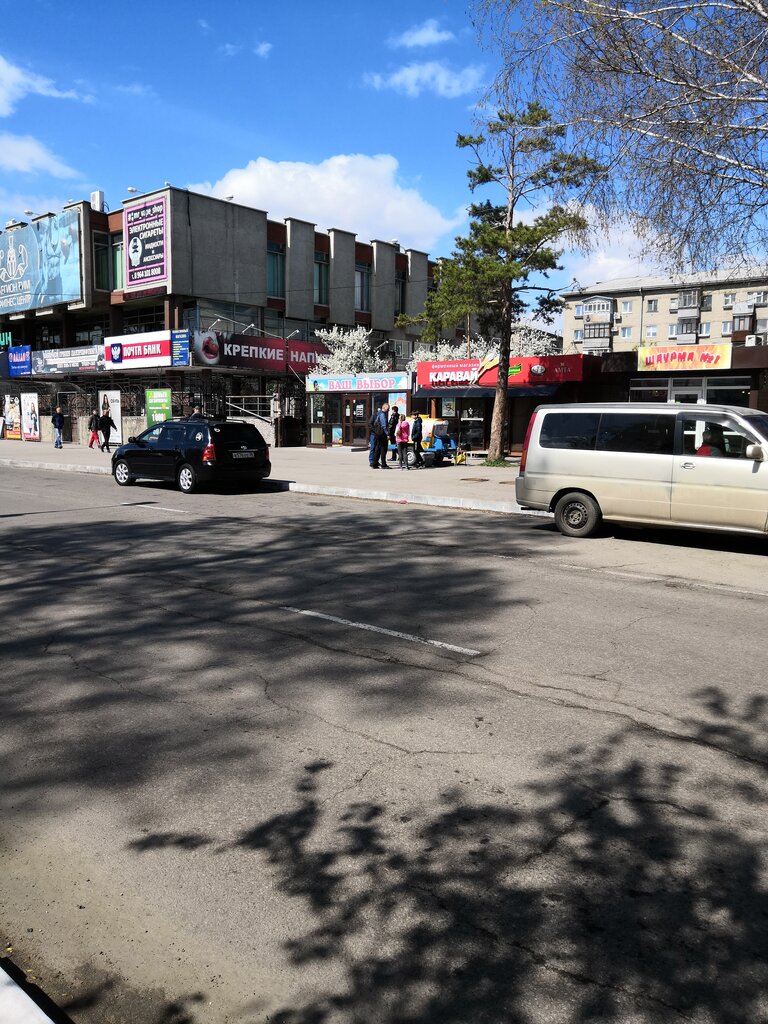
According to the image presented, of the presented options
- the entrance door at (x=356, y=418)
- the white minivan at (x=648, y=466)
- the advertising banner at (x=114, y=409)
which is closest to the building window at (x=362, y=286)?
the advertising banner at (x=114, y=409)

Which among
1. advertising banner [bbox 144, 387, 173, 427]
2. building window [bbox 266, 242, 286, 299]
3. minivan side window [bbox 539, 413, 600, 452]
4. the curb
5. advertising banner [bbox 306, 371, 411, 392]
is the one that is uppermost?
building window [bbox 266, 242, 286, 299]

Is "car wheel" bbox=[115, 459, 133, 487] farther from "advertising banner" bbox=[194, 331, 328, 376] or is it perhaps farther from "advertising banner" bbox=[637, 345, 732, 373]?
"advertising banner" bbox=[194, 331, 328, 376]

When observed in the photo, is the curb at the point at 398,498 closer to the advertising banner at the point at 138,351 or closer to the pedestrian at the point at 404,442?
the pedestrian at the point at 404,442

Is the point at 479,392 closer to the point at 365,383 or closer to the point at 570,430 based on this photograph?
Result: the point at 365,383

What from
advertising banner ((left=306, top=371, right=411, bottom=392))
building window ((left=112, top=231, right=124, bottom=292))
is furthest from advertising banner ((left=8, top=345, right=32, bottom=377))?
advertising banner ((left=306, top=371, right=411, bottom=392))

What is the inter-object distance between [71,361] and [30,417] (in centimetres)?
410

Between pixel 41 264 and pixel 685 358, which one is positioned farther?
pixel 41 264

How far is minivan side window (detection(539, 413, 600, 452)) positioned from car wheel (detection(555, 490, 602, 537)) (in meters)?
0.74

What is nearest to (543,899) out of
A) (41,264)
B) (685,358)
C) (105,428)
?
(685,358)

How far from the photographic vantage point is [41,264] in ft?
169

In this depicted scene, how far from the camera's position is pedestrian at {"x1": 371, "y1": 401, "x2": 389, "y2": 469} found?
74.2ft

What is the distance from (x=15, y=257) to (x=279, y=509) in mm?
49998

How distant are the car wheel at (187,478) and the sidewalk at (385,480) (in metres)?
2.41

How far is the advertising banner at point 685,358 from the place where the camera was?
2341cm
